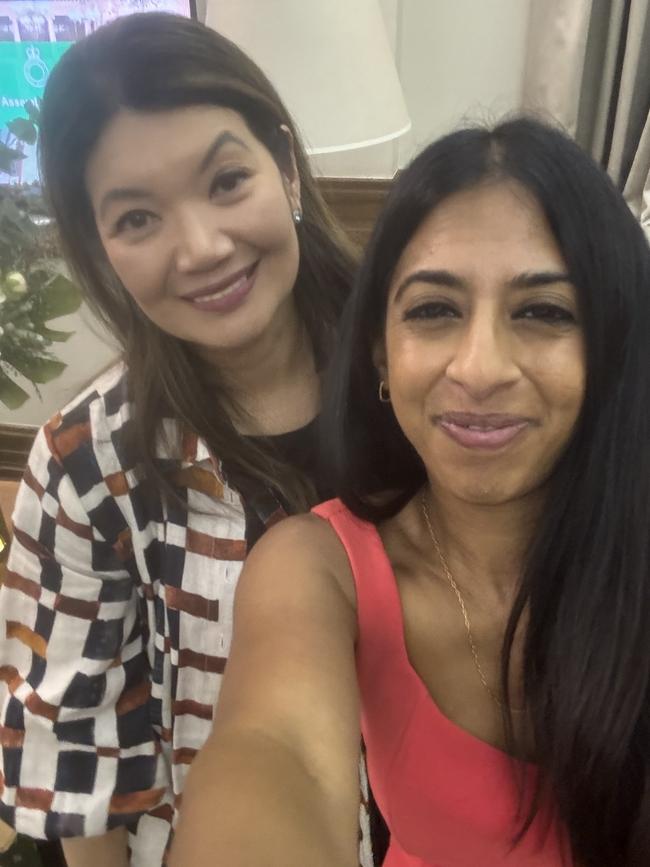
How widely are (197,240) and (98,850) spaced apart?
80 cm

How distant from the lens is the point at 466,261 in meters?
0.63

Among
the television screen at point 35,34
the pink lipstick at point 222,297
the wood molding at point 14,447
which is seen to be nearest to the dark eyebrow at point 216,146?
the pink lipstick at point 222,297

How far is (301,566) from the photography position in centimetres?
69

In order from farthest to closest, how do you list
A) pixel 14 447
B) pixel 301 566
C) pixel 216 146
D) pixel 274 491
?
pixel 14 447 → pixel 274 491 → pixel 216 146 → pixel 301 566

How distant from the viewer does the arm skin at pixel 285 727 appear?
50 cm

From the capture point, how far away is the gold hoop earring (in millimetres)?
771

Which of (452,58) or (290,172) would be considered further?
(452,58)

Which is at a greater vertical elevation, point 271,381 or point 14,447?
point 271,381

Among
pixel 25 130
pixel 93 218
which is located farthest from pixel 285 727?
pixel 25 130

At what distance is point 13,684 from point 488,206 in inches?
30.7

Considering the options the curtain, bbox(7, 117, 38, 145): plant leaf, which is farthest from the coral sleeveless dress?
the curtain

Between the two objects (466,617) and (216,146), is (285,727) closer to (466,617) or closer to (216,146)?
(466,617)

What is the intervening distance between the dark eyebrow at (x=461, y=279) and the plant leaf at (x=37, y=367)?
1.99 feet

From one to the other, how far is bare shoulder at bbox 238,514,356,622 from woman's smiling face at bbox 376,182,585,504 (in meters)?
0.13
